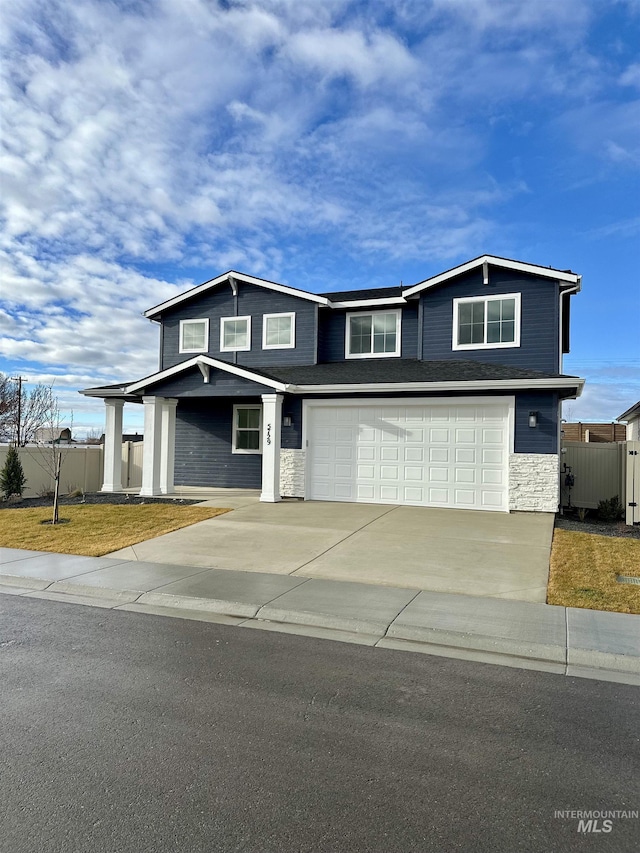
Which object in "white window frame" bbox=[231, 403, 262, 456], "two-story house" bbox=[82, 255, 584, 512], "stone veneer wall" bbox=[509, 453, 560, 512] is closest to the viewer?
"stone veneer wall" bbox=[509, 453, 560, 512]

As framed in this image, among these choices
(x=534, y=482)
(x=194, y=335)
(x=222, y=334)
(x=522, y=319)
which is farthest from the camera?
(x=194, y=335)

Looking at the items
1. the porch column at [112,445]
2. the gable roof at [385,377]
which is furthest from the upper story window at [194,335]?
the porch column at [112,445]

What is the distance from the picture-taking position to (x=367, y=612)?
5.96m

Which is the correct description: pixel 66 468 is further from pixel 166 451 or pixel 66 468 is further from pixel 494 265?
pixel 494 265

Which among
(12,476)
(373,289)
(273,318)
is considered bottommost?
(12,476)

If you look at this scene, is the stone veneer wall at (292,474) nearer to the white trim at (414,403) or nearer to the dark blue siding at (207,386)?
the white trim at (414,403)

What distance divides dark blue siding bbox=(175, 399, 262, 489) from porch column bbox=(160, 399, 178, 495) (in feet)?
4.51

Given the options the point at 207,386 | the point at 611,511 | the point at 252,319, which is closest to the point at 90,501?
the point at 207,386

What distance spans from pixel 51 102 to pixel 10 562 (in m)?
9.57

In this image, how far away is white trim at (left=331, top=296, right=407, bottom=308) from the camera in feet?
53.3

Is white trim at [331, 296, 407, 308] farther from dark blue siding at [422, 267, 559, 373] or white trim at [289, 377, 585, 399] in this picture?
white trim at [289, 377, 585, 399]

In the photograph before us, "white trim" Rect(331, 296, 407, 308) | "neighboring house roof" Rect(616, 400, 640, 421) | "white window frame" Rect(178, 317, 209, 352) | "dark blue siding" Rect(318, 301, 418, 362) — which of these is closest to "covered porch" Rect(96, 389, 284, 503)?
"white window frame" Rect(178, 317, 209, 352)

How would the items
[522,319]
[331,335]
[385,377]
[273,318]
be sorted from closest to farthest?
[385,377] → [522,319] → [331,335] → [273,318]

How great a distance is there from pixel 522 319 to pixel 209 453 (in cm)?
1045
